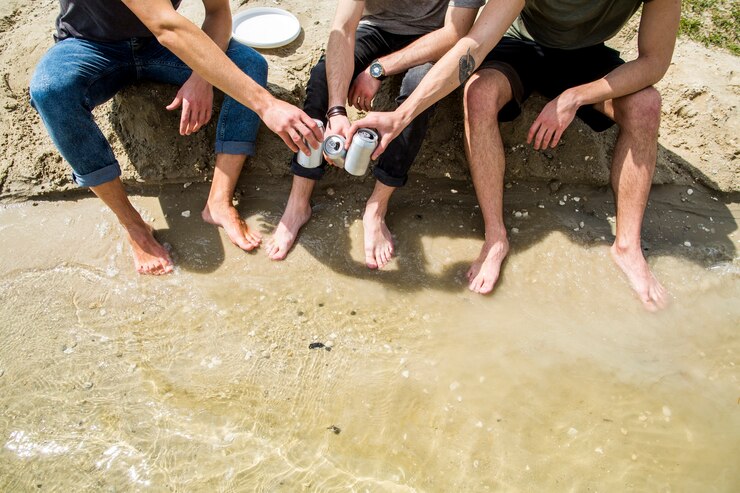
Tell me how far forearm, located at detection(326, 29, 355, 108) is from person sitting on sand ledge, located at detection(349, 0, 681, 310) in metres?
0.39

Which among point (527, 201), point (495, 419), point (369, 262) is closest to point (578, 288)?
point (527, 201)

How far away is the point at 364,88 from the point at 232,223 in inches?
42.9

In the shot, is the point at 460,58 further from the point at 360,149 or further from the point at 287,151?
the point at 287,151

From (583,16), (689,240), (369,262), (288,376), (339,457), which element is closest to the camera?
(339,457)

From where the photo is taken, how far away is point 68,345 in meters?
2.80

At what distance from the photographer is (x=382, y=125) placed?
273 centimetres

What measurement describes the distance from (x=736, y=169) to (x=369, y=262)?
99.8 inches

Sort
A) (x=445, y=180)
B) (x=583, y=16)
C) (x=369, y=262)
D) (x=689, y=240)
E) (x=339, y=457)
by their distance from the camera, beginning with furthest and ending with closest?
(x=445, y=180) < (x=689, y=240) < (x=369, y=262) < (x=583, y=16) < (x=339, y=457)

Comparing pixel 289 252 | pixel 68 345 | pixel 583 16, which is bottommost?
pixel 68 345

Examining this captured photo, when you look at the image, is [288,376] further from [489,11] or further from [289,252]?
[489,11]

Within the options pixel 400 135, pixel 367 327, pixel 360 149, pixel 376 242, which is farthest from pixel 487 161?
pixel 367 327

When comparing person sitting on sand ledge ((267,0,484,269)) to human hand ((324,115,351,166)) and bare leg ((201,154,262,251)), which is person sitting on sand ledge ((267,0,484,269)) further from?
bare leg ((201,154,262,251))

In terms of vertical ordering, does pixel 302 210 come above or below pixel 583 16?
below

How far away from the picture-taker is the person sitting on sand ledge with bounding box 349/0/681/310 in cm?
279
